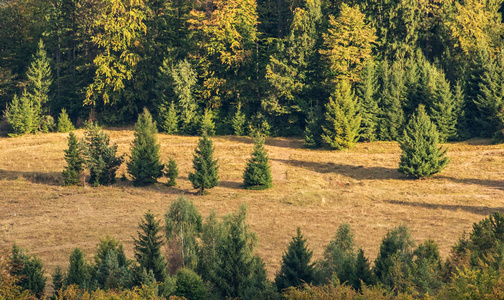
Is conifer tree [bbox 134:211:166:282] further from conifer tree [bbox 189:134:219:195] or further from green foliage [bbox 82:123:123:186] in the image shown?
green foliage [bbox 82:123:123:186]

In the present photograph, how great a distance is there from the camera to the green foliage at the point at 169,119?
7862 centimetres

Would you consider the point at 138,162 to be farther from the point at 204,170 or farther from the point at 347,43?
the point at 347,43

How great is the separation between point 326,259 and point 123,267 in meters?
11.1

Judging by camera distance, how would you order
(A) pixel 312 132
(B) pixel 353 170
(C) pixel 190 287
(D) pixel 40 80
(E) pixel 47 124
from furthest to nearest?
(D) pixel 40 80 < (E) pixel 47 124 < (A) pixel 312 132 < (B) pixel 353 170 < (C) pixel 190 287

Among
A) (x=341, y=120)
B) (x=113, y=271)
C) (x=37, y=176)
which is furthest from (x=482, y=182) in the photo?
(x=37, y=176)

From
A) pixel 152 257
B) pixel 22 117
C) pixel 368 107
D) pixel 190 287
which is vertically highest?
pixel 368 107

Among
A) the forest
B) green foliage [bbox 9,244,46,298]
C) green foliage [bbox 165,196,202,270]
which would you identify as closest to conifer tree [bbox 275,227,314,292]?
green foliage [bbox 165,196,202,270]

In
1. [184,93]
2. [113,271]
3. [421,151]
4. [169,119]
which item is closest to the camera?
[113,271]

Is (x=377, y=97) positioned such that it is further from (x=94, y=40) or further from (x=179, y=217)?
(x=179, y=217)

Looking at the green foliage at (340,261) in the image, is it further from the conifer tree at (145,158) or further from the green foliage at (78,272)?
the conifer tree at (145,158)

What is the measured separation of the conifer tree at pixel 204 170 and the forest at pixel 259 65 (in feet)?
53.9

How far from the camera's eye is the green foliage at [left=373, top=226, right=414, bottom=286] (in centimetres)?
3547

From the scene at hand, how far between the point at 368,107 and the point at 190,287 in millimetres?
40664

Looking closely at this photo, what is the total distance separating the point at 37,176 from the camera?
62781 mm
